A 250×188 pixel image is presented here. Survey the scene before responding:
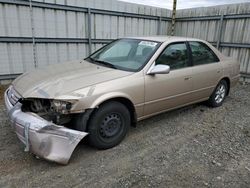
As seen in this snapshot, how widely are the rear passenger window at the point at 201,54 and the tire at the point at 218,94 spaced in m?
0.65

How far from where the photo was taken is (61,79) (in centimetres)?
285

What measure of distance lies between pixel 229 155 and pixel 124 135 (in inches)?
61.6

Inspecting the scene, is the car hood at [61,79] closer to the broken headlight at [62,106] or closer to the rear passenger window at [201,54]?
the broken headlight at [62,106]

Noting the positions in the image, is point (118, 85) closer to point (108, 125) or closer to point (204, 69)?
point (108, 125)

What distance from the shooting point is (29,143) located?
2412 mm

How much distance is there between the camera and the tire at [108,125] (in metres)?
2.76

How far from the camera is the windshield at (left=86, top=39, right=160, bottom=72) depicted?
3350 millimetres

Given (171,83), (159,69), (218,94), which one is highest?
(159,69)

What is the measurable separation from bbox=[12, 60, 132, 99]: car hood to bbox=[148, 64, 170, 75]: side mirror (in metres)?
0.38

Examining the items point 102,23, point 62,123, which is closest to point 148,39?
point 62,123

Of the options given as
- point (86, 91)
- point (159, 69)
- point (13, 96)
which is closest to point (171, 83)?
point (159, 69)

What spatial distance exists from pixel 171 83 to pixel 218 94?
192cm

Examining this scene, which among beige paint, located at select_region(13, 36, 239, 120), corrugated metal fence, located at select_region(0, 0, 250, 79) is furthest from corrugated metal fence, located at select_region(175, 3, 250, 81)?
beige paint, located at select_region(13, 36, 239, 120)

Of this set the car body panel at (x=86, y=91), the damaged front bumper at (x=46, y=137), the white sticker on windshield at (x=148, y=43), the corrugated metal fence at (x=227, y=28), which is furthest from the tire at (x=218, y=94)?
the damaged front bumper at (x=46, y=137)
